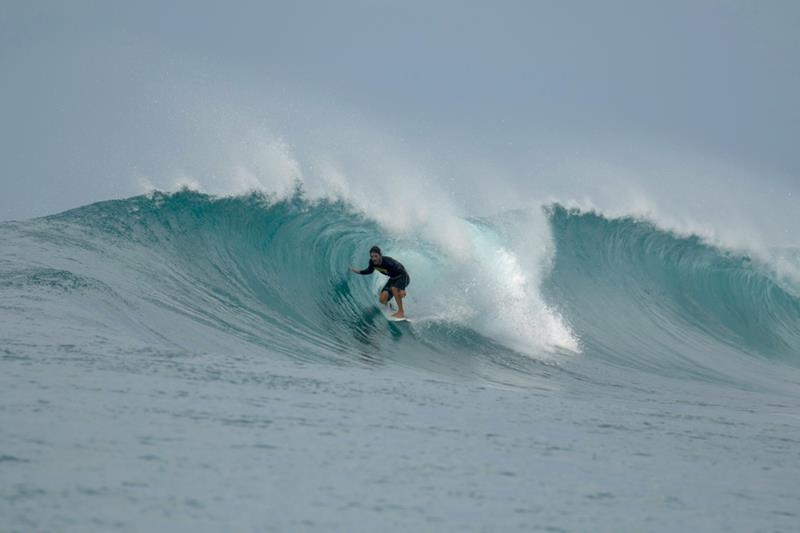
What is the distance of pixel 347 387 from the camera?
5.00 m

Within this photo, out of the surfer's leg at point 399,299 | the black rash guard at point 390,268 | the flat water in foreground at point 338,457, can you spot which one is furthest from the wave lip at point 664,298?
the flat water in foreground at point 338,457

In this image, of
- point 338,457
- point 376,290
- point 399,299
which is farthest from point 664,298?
point 338,457

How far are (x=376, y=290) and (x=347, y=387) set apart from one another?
22.4 feet

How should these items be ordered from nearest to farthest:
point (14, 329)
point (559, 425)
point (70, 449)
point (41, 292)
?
point (70, 449), point (559, 425), point (14, 329), point (41, 292)

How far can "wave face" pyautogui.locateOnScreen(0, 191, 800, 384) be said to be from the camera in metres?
7.20

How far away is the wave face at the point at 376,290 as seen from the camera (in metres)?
7.20

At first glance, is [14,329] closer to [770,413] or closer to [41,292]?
[41,292]

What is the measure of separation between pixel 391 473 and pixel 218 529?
2.89 ft

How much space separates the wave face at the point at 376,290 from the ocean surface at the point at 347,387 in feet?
0.16

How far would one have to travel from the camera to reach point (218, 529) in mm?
2516

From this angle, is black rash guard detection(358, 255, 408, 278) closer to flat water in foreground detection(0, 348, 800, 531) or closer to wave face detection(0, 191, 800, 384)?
wave face detection(0, 191, 800, 384)

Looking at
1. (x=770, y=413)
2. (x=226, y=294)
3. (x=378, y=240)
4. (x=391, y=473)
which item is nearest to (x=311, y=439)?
(x=391, y=473)

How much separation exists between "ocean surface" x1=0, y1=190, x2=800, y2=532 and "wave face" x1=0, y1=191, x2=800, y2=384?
5 centimetres

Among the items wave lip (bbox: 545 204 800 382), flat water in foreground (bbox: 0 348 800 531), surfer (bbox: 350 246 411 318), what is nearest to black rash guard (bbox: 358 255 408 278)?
surfer (bbox: 350 246 411 318)
